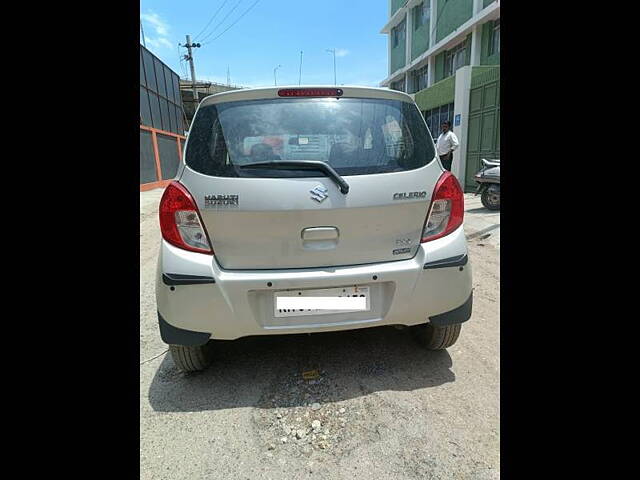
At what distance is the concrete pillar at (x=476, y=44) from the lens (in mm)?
13898

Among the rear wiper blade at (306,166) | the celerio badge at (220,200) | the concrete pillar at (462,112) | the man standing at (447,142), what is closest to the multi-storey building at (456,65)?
the concrete pillar at (462,112)

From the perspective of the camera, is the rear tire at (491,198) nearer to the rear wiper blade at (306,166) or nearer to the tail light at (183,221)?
the rear wiper blade at (306,166)

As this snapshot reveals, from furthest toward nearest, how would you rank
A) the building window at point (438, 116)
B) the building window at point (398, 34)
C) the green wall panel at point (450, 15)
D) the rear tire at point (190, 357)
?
the building window at point (398, 34) < the green wall panel at point (450, 15) < the building window at point (438, 116) < the rear tire at point (190, 357)

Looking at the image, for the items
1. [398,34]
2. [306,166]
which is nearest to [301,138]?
[306,166]

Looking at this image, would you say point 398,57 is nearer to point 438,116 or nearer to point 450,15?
point 450,15

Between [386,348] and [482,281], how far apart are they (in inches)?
70.4

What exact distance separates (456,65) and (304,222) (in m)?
18.2

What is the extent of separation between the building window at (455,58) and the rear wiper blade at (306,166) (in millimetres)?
17032

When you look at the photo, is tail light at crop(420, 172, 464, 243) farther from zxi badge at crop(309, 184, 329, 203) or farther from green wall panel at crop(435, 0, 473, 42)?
green wall panel at crop(435, 0, 473, 42)

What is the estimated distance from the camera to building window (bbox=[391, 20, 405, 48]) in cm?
2217

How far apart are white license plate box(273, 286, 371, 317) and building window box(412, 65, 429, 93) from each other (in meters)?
20.7

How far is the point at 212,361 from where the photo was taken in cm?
233

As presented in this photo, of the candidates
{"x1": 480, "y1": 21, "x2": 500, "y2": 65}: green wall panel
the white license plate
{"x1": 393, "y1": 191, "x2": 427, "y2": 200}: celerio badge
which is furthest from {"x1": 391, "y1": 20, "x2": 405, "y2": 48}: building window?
the white license plate
